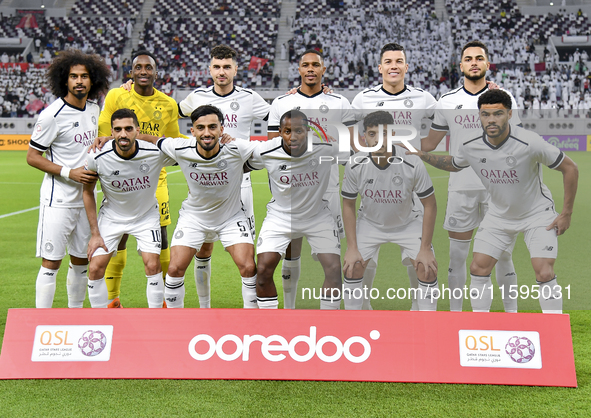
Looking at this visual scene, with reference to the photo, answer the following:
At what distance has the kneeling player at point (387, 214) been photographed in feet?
14.2

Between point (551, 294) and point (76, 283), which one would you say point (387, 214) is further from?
point (76, 283)

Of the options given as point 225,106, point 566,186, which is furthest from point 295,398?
point 225,106

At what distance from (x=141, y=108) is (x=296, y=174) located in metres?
1.62

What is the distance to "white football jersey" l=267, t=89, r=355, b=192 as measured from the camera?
4871mm

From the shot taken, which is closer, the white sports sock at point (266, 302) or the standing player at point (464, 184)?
the white sports sock at point (266, 302)

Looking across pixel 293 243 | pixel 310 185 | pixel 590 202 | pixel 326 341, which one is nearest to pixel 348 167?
pixel 310 185

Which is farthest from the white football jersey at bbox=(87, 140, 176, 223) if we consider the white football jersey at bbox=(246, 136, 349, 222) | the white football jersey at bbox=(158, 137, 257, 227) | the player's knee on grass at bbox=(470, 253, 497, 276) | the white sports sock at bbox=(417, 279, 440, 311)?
the player's knee on grass at bbox=(470, 253, 497, 276)

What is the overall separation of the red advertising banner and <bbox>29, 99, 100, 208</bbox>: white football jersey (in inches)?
44.3

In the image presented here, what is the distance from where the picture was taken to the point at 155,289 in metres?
4.39

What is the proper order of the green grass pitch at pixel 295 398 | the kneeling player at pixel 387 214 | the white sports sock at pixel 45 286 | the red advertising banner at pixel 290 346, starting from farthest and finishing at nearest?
the white sports sock at pixel 45 286, the kneeling player at pixel 387 214, the red advertising banner at pixel 290 346, the green grass pitch at pixel 295 398

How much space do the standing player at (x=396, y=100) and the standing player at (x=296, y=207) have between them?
60cm

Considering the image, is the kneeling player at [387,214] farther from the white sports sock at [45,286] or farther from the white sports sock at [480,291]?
the white sports sock at [45,286]

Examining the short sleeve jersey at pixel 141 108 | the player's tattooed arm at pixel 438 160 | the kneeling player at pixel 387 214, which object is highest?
the short sleeve jersey at pixel 141 108

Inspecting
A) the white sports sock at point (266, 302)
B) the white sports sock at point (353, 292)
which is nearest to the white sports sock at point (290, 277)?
the white sports sock at point (353, 292)
